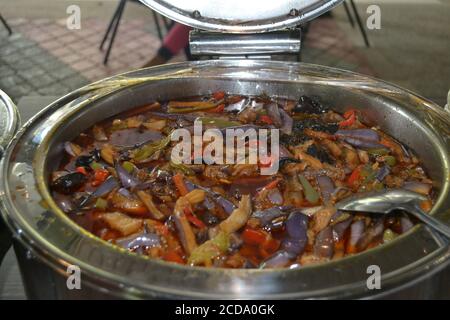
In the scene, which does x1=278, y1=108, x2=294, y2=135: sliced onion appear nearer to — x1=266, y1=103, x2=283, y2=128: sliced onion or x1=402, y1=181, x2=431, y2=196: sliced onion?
x1=266, y1=103, x2=283, y2=128: sliced onion

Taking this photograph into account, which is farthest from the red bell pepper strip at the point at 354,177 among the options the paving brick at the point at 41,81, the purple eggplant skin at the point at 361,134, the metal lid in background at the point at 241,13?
the paving brick at the point at 41,81

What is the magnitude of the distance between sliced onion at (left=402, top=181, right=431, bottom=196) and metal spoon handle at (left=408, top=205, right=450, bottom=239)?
0.74ft

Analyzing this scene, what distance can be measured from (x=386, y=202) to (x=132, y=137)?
1040 mm

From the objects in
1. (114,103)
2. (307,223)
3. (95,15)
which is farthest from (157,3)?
(95,15)

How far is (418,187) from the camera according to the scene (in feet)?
6.40

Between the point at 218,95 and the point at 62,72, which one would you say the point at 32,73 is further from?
the point at 218,95

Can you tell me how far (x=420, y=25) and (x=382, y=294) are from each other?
6.23 meters

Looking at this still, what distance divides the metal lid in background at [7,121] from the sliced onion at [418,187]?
54.9 inches

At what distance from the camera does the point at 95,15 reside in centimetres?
700

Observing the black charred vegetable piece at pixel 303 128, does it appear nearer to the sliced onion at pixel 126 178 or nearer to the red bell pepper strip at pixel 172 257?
the sliced onion at pixel 126 178

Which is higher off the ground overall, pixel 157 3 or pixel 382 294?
pixel 157 3
